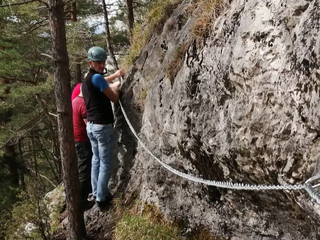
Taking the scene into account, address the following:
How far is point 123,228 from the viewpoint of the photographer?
16.8 feet

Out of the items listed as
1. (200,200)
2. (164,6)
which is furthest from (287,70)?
(164,6)

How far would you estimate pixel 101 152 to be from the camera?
5875 millimetres

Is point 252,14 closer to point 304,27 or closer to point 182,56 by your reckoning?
point 304,27

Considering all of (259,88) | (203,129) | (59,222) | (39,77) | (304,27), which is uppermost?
(304,27)

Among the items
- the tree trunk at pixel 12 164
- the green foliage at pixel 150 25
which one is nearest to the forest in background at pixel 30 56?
the tree trunk at pixel 12 164

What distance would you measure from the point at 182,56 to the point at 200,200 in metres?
1.88

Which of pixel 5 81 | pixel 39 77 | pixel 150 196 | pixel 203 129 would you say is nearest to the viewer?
pixel 203 129

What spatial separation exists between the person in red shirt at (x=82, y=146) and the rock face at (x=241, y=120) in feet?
4.38

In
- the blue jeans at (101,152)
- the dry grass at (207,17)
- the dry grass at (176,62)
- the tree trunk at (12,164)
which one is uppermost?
the dry grass at (207,17)

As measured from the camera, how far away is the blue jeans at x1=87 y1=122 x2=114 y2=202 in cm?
584

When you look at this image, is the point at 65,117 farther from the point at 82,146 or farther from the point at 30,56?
the point at 30,56

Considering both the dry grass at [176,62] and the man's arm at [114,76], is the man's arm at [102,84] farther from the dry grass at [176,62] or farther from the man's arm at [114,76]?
the dry grass at [176,62]

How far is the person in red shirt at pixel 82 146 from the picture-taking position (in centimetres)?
653

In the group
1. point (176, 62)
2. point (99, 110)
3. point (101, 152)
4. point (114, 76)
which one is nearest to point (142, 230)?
point (101, 152)
